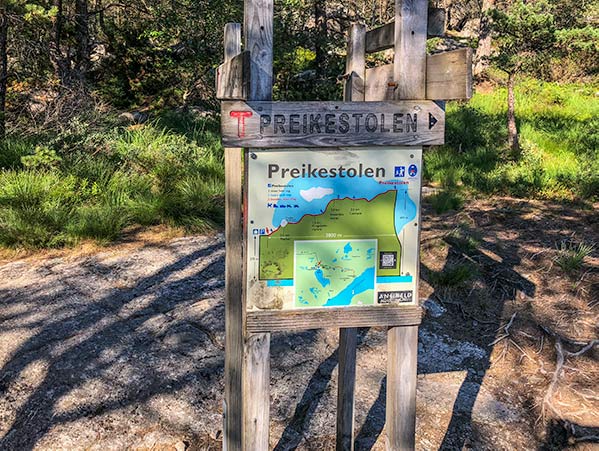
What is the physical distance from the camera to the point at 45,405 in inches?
128

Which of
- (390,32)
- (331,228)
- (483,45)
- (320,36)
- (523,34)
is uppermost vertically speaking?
(483,45)

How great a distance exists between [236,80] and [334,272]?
792mm

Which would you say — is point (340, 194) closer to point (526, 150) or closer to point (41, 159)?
point (41, 159)

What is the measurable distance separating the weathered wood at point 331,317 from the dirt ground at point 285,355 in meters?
1.13

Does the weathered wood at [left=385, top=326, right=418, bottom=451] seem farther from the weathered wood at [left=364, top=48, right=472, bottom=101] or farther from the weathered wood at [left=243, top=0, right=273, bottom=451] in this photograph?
the weathered wood at [left=364, top=48, right=472, bottom=101]

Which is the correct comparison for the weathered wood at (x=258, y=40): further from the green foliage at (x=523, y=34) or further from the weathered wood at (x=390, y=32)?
the green foliage at (x=523, y=34)

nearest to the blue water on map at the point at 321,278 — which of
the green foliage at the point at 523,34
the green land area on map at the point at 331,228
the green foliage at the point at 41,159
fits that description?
the green land area on map at the point at 331,228

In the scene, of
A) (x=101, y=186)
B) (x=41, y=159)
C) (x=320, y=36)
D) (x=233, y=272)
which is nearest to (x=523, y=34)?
(x=320, y=36)

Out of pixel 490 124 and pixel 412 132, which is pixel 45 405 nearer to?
pixel 412 132

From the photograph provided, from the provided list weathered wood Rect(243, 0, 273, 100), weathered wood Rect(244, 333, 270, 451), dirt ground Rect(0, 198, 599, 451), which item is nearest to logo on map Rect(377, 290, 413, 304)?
weathered wood Rect(244, 333, 270, 451)

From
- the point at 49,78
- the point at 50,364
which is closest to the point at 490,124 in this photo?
the point at 49,78

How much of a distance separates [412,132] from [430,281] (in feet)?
10.2

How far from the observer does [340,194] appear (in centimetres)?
217

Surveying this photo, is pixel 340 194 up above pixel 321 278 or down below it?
above
